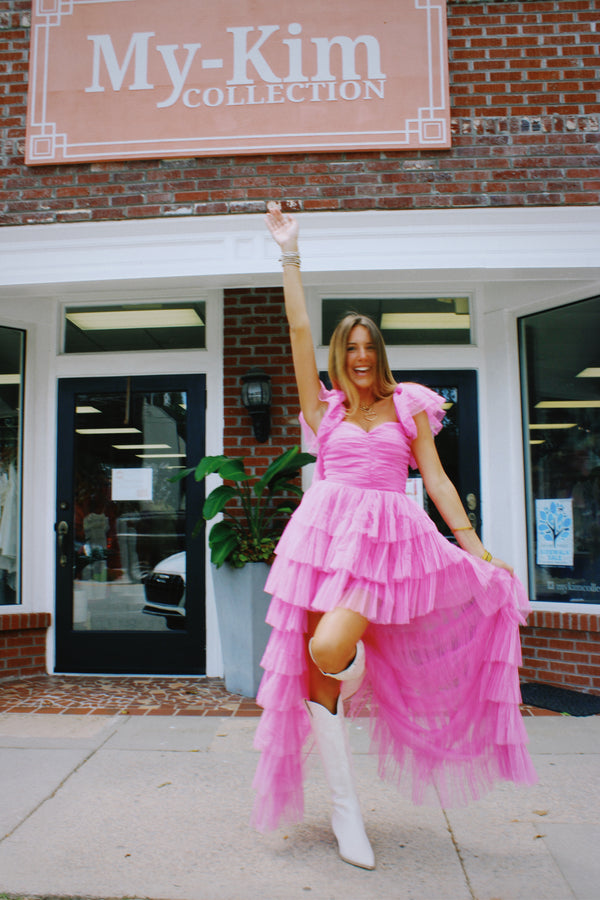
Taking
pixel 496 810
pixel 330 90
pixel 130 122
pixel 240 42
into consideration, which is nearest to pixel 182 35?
pixel 240 42

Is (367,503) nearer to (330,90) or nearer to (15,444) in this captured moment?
(330,90)

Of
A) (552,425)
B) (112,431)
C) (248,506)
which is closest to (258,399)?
(248,506)

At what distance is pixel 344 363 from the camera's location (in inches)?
100

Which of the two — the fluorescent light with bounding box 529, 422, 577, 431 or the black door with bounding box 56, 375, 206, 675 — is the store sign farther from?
the fluorescent light with bounding box 529, 422, 577, 431

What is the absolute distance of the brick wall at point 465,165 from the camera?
452 cm

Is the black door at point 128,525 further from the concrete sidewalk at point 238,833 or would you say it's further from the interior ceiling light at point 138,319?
the concrete sidewalk at point 238,833

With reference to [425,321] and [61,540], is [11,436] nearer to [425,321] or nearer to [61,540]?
[61,540]

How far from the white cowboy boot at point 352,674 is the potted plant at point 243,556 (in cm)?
202

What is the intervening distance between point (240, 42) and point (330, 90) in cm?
70

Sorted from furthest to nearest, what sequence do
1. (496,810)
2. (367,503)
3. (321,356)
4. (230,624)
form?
1. (321,356)
2. (230,624)
3. (496,810)
4. (367,503)

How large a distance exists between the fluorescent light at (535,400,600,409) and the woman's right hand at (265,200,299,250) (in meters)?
3.00

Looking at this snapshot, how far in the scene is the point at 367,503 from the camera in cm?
237

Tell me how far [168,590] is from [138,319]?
2.07 m

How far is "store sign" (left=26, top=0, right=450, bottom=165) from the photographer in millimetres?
4570
